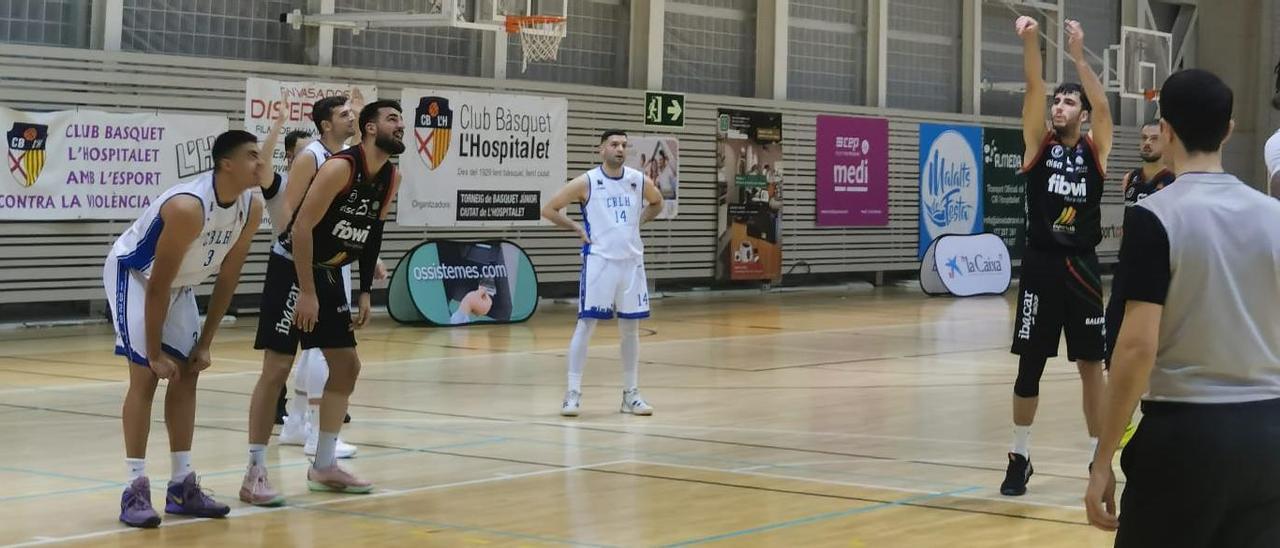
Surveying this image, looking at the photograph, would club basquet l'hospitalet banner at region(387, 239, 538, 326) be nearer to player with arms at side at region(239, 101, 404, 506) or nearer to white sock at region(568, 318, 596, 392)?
white sock at region(568, 318, 596, 392)

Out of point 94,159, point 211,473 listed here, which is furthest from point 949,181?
point 211,473

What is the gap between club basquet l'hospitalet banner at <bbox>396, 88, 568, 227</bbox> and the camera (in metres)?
20.3

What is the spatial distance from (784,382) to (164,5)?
30.6 feet

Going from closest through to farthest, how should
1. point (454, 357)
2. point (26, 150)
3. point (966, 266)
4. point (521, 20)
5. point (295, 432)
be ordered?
point (295, 432)
point (454, 357)
point (26, 150)
point (521, 20)
point (966, 266)

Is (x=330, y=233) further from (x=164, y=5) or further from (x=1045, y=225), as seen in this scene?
(x=164, y=5)

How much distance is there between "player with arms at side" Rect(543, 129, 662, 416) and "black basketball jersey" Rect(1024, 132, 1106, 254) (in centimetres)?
379

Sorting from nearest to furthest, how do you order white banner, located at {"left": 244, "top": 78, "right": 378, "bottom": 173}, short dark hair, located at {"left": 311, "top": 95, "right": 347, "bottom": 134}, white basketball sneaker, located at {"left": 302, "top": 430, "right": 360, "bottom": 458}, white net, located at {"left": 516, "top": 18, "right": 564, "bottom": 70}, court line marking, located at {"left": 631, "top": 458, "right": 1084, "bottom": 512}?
court line marking, located at {"left": 631, "top": 458, "right": 1084, "bottom": 512} < short dark hair, located at {"left": 311, "top": 95, "right": 347, "bottom": 134} < white basketball sneaker, located at {"left": 302, "top": 430, "right": 360, "bottom": 458} < white banner, located at {"left": 244, "top": 78, "right": 378, "bottom": 173} < white net, located at {"left": 516, "top": 18, "right": 564, "bottom": 70}

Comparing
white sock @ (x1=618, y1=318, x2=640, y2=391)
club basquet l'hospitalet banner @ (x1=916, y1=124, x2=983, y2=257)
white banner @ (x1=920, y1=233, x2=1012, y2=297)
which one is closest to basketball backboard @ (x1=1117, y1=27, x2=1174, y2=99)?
club basquet l'hospitalet banner @ (x1=916, y1=124, x2=983, y2=257)

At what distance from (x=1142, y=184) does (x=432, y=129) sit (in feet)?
38.8

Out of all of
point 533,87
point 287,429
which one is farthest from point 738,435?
point 533,87

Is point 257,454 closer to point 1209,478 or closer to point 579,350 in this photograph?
point 579,350

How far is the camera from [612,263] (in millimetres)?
11258

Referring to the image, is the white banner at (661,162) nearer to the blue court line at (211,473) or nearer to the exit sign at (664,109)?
the exit sign at (664,109)

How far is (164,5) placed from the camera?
60.3 feet
